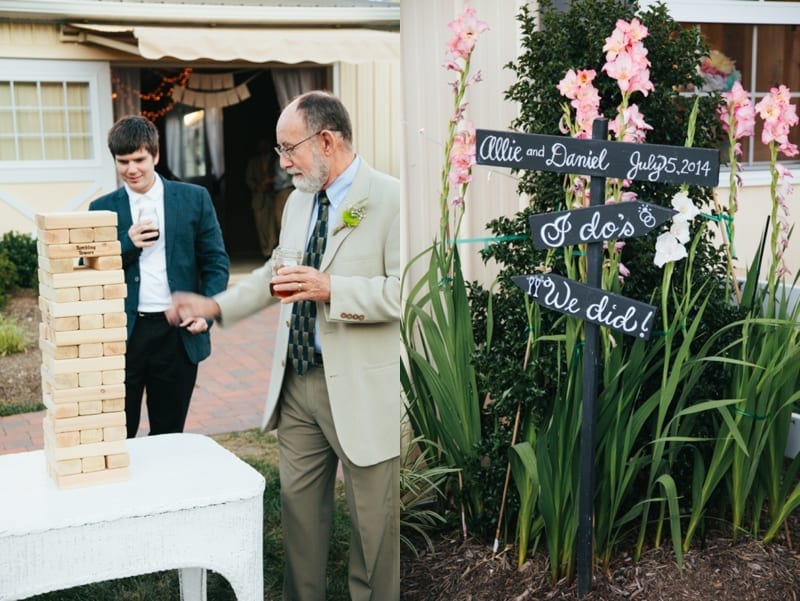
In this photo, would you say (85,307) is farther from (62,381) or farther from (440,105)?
(440,105)

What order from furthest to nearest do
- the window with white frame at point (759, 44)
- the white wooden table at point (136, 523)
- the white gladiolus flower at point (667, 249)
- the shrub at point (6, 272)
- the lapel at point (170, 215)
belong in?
1. the window with white frame at point (759, 44)
2. the white gladiolus flower at point (667, 249)
3. the lapel at point (170, 215)
4. the shrub at point (6, 272)
5. the white wooden table at point (136, 523)

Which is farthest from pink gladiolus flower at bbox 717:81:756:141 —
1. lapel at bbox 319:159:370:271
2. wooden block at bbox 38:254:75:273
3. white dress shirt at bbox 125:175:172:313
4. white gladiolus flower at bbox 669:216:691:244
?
wooden block at bbox 38:254:75:273

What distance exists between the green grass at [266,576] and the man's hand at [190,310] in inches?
19.0

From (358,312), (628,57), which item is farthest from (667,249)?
(358,312)

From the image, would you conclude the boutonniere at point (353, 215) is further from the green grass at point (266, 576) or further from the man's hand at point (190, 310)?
the green grass at point (266, 576)

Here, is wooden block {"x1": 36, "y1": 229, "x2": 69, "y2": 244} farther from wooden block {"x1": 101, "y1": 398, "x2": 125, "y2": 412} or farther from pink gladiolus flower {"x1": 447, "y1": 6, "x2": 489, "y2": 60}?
pink gladiolus flower {"x1": 447, "y1": 6, "x2": 489, "y2": 60}

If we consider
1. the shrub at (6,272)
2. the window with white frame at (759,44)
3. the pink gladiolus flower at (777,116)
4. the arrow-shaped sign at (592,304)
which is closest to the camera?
the shrub at (6,272)

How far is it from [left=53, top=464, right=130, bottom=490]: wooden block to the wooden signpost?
105 centimetres

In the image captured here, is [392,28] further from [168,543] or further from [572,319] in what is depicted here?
[168,543]

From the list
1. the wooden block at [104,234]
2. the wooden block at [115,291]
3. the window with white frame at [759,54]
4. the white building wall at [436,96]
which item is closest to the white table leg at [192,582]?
the wooden block at [115,291]

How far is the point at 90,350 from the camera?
2.12 m

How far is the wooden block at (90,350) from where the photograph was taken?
212 cm

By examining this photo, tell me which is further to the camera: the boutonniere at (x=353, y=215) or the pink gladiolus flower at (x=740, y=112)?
the pink gladiolus flower at (x=740, y=112)

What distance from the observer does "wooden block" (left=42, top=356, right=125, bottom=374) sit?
210 centimetres
